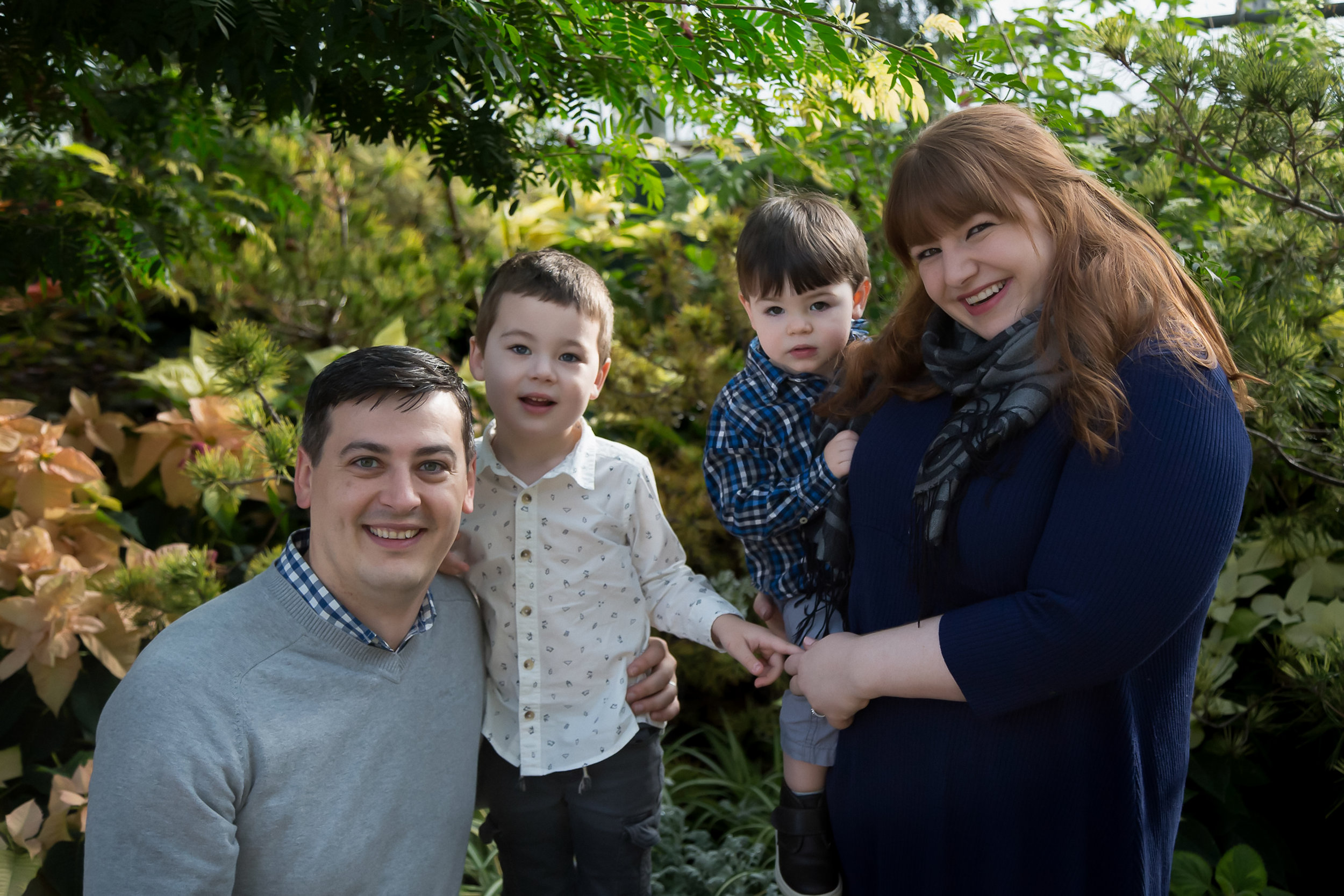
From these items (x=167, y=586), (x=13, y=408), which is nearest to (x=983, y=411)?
(x=167, y=586)

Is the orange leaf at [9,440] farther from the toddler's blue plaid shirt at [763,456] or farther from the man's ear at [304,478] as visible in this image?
the toddler's blue plaid shirt at [763,456]

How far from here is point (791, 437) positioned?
219 centimetres

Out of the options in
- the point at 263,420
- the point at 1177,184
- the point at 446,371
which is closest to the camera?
the point at 446,371

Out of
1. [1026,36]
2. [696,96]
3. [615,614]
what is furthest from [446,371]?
[1026,36]

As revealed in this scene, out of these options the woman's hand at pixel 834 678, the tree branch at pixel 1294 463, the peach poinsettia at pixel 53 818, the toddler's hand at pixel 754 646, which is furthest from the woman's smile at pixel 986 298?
the peach poinsettia at pixel 53 818

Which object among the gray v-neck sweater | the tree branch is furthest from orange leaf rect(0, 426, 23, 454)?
the tree branch

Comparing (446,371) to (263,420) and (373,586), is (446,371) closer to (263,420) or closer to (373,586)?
(373,586)

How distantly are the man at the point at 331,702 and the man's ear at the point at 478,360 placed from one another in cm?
26

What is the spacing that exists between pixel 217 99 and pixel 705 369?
6.06 ft

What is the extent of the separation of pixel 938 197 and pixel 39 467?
9.53 ft

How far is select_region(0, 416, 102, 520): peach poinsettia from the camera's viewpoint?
3023 millimetres

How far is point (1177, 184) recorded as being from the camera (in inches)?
125

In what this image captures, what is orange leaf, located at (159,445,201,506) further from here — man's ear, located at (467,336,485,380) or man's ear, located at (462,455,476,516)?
man's ear, located at (462,455,476,516)

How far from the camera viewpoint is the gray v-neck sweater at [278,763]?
4.65 ft
